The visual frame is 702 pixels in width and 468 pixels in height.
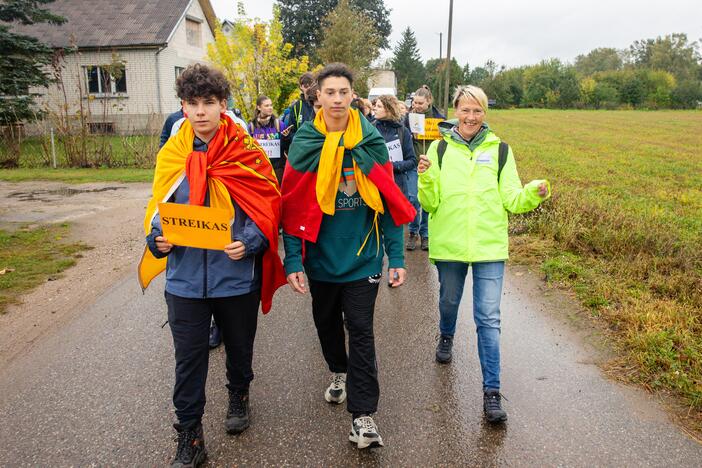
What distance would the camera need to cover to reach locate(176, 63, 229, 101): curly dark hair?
3.08m

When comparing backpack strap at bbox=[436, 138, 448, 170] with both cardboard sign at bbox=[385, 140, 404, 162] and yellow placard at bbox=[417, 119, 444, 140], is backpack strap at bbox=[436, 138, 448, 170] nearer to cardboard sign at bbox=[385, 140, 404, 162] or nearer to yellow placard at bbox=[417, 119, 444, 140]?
cardboard sign at bbox=[385, 140, 404, 162]

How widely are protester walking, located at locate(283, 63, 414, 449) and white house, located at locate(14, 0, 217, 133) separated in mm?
27187

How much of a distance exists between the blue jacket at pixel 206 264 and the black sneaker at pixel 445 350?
1883 millimetres

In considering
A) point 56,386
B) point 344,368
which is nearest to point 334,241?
point 344,368

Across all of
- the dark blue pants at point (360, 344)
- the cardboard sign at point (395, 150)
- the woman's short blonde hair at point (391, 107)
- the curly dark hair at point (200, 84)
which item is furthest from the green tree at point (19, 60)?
the dark blue pants at point (360, 344)

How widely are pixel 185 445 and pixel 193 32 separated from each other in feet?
112

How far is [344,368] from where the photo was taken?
3812 millimetres

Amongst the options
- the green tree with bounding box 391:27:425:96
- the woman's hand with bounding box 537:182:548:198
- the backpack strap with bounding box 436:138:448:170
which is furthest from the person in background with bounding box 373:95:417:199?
the green tree with bounding box 391:27:425:96

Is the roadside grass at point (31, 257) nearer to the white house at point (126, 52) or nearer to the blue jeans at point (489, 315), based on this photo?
the blue jeans at point (489, 315)

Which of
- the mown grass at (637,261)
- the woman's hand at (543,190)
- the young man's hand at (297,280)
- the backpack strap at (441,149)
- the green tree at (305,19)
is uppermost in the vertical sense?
the green tree at (305,19)

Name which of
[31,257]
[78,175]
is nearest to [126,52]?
[78,175]

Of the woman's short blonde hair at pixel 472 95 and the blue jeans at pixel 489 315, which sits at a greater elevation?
the woman's short blonde hair at pixel 472 95

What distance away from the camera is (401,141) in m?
6.92

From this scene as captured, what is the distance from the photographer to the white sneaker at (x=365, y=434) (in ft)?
10.5
